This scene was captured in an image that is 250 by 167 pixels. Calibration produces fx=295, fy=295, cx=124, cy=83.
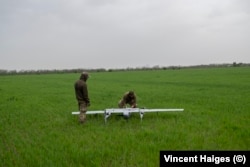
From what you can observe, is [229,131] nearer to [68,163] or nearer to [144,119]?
[144,119]

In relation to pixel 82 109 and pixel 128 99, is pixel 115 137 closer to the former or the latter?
pixel 82 109

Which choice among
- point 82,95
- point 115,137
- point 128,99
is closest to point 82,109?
point 82,95

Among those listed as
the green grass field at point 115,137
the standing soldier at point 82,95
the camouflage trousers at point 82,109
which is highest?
the standing soldier at point 82,95

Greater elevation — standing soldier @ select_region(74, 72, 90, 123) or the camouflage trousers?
standing soldier @ select_region(74, 72, 90, 123)

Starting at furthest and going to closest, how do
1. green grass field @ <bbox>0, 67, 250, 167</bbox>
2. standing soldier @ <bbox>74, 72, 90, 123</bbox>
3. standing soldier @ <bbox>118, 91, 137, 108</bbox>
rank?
1. standing soldier @ <bbox>118, 91, 137, 108</bbox>
2. standing soldier @ <bbox>74, 72, 90, 123</bbox>
3. green grass field @ <bbox>0, 67, 250, 167</bbox>

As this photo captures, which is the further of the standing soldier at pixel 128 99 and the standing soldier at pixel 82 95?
the standing soldier at pixel 128 99

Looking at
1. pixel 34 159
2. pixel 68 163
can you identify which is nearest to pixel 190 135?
pixel 68 163

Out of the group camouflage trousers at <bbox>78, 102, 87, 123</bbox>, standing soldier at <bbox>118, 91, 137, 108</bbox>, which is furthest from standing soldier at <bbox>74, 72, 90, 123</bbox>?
standing soldier at <bbox>118, 91, 137, 108</bbox>

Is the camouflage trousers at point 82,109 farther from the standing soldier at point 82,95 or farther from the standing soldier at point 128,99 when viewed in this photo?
the standing soldier at point 128,99

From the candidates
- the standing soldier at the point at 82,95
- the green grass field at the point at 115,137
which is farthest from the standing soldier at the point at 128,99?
the standing soldier at the point at 82,95

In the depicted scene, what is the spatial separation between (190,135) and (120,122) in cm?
298

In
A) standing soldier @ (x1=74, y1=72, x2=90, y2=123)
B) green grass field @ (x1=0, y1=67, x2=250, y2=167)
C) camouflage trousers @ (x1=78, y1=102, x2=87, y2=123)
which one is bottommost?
green grass field @ (x1=0, y1=67, x2=250, y2=167)

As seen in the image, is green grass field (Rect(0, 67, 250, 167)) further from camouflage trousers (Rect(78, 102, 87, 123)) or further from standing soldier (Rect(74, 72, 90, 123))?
standing soldier (Rect(74, 72, 90, 123))

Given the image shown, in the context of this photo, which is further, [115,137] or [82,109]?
[82,109]
